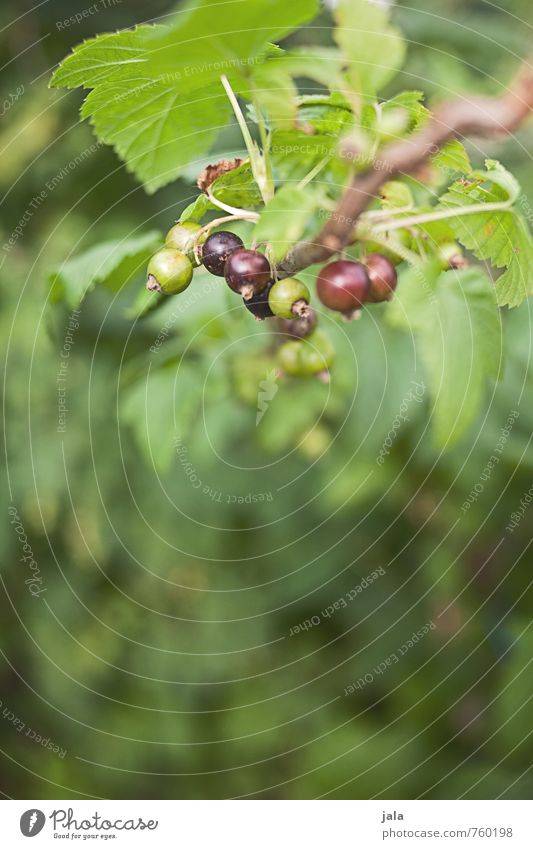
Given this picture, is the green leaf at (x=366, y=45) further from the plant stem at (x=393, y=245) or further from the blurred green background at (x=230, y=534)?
the blurred green background at (x=230, y=534)

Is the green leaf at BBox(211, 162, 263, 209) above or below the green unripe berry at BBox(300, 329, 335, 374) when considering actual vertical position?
above

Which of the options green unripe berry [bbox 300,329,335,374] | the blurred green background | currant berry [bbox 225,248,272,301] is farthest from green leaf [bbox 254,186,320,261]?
the blurred green background

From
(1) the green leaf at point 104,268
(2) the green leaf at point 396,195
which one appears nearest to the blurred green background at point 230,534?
(1) the green leaf at point 104,268

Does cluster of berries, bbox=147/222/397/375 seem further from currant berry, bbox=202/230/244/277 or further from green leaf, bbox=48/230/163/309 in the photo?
green leaf, bbox=48/230/163/309

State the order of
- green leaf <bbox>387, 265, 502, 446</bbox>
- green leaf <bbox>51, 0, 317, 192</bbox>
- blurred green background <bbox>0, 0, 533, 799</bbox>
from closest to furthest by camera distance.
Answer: green leaf <bbox>51, 0, 317, 192</bbox> < green leaf <bbox>387, 265, 502, 446</bbox> < blurred green background <bbox>0, 0, 533, 799</bbox>

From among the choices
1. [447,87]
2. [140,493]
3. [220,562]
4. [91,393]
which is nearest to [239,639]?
[220,562]

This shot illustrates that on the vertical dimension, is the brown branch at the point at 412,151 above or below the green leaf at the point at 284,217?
above
